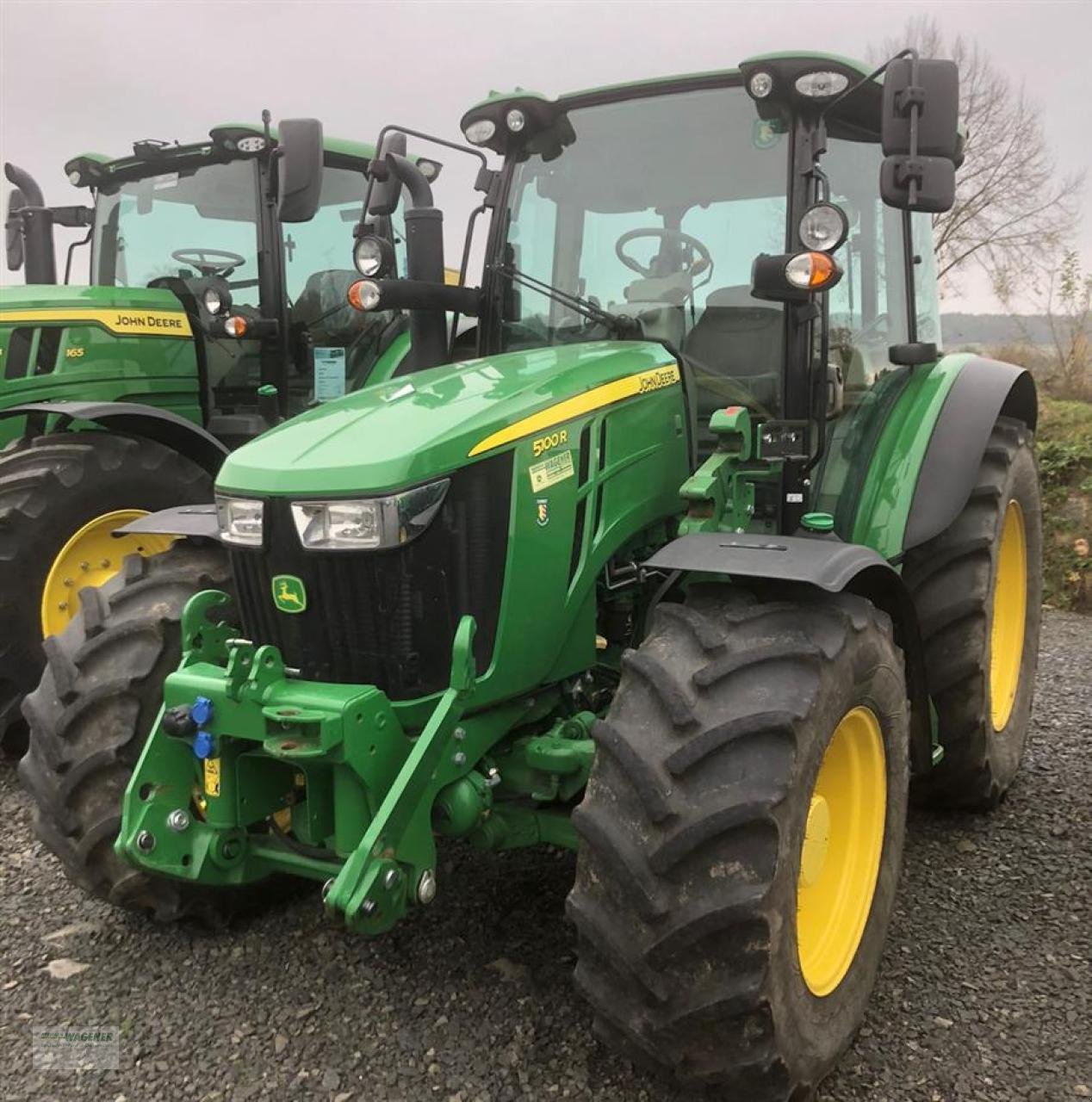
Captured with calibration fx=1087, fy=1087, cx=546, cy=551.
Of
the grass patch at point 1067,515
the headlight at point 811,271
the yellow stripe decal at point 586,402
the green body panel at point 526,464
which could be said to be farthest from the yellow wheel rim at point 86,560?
the grass patch at point 1067,515

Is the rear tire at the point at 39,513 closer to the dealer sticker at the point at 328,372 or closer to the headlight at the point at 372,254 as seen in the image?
the dealer sticker at the point at 328,372

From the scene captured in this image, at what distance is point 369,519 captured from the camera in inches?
98.7

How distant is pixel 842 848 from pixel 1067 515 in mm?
6417

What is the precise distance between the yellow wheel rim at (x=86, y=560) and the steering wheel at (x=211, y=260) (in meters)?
1.69

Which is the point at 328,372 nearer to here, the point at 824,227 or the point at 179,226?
the point at 179,226

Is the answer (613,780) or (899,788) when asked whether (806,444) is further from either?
(613,780)

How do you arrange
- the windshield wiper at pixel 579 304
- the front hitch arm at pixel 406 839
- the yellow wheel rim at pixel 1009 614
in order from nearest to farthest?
the front hitch arm at pixel 406 839 < the windshield wiper at pixel 579 304 < the yellow wheel rim at pixel 1009 614

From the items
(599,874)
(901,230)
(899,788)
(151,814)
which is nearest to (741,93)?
(901,230)

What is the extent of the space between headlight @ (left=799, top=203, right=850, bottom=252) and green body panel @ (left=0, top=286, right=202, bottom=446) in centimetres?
400

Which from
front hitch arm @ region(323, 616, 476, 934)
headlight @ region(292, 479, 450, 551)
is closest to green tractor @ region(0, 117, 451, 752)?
headlight @ region(292, 479, 450, 551)

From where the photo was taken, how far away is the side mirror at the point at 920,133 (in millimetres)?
2770

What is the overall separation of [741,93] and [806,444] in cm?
111

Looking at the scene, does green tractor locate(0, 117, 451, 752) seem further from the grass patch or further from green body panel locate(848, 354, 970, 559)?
the grass patch

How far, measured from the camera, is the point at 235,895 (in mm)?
3168
